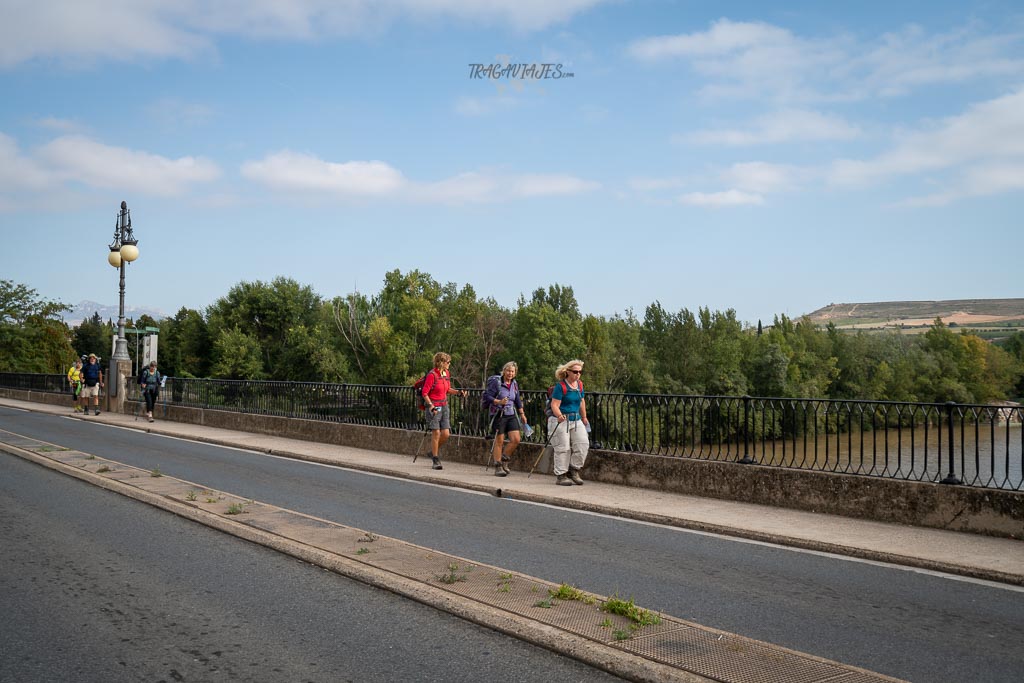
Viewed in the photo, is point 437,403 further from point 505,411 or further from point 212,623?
point 212,623

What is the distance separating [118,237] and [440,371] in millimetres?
Answer: 21018

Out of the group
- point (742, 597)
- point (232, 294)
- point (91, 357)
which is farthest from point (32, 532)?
point (232, 294)

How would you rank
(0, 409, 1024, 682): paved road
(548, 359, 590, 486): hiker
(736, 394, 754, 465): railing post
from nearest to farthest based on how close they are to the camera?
(0, 409, 1024, 682): paved road → (736, 394, 754, 465): railing post → (548, 359, 590, 486): hiker

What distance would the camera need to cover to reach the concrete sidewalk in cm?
766

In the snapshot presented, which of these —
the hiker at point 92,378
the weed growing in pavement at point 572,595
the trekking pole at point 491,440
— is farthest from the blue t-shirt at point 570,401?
the hiker at point 92,378

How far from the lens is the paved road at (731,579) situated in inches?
206

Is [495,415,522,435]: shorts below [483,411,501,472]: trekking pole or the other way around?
the other way around

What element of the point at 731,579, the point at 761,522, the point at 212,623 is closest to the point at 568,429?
the point at 761,522

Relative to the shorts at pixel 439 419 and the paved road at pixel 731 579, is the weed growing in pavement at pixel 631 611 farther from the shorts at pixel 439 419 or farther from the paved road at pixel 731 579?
the shorts at pixel 439 419

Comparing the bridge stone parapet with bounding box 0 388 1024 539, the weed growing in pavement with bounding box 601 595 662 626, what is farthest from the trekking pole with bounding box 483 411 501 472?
the weed growing in pavement with bounding box 601 595 662 626

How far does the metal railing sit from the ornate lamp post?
10.8 metres

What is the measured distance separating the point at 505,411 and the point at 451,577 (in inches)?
276

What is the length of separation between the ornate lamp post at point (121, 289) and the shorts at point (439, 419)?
17.7 metres

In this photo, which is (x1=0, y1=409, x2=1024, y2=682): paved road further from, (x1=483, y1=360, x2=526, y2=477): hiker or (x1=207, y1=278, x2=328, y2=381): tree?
(x1=207, y1=278, x2=328, y2=381): tree
